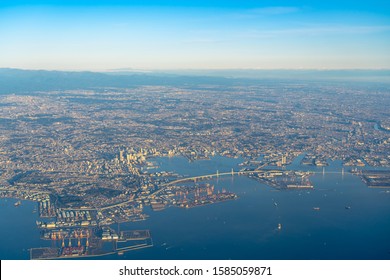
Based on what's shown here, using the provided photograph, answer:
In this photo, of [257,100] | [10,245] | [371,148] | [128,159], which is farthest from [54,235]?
[257,100]

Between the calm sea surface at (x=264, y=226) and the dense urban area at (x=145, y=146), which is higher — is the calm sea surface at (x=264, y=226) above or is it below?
below

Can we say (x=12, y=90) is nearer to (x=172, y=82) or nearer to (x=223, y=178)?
(x=172, y=82)

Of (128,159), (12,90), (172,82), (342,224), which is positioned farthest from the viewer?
(172,82)

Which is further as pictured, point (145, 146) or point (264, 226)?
point (145, 146)

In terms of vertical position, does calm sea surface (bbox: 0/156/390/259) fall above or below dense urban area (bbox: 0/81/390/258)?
below

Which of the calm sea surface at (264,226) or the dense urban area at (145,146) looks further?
the dense urban area at (145,146)

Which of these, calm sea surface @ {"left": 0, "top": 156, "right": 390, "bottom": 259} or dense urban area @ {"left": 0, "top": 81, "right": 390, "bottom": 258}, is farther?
dense urban area @ {"left": 0, "top": 81, "right": 390, "bottom": 258}

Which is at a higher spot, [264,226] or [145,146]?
[145,146]

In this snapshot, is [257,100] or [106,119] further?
[257,100]
